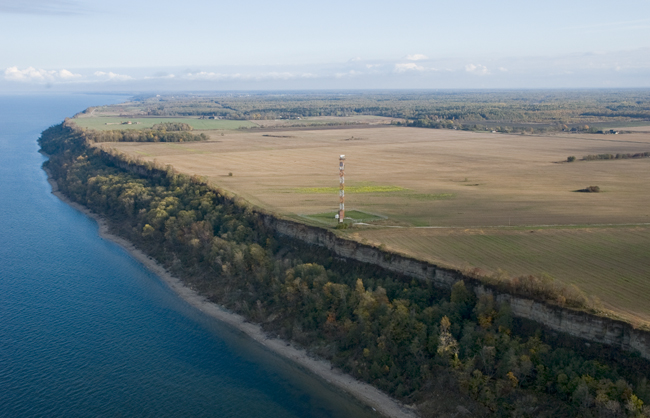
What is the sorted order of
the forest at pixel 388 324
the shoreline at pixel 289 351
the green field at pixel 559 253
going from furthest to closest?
the green field at pixel 559 253 → the shoreline at pixel 289 351 → the forest at pixel 388 324

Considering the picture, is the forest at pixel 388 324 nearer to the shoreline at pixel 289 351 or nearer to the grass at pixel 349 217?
the shoreline at pixel 289 351

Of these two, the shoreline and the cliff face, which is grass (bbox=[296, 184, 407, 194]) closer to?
the cliff face

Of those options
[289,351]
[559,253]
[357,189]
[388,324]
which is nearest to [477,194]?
[357,189]

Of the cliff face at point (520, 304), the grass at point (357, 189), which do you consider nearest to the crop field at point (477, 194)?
the grass at point (357, 189)

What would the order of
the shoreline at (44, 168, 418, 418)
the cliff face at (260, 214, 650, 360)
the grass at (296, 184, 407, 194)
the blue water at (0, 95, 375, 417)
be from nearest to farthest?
the cliff face at (260, 214, 650, 360), the shoreline at (44, 168, 418, 418), the blue water at (0, 95, 375, 417), the grass at (296, 184, 407, 194)

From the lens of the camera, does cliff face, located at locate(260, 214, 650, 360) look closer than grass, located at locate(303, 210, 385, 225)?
Yes

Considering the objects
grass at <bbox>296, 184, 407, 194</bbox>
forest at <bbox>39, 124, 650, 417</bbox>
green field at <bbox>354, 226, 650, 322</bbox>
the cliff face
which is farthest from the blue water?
grass at <bbox>296, 184, 407, 194</bbox>
